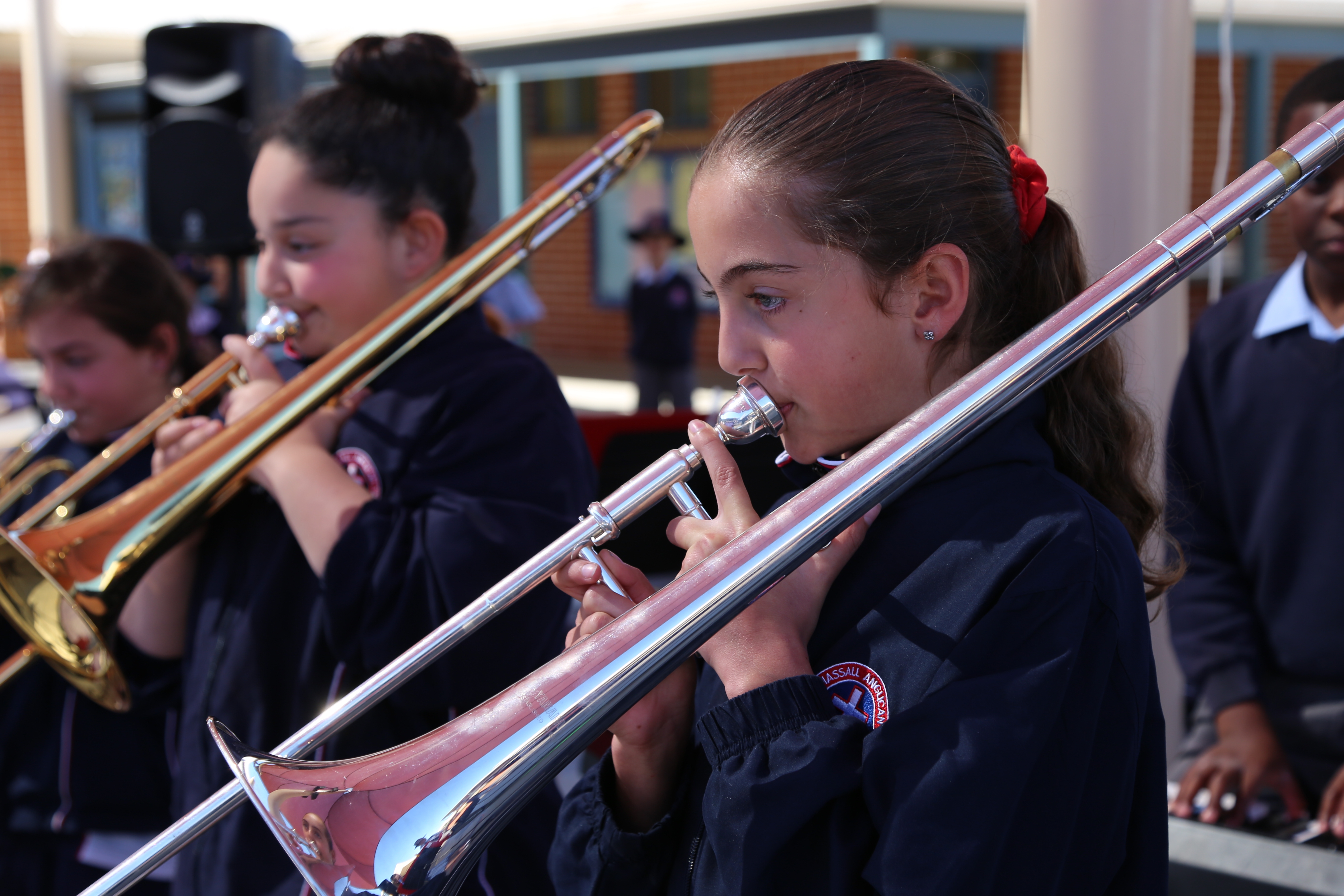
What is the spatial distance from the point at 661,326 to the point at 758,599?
7527 millimetres

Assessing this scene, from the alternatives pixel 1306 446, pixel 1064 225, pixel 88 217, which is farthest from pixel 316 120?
pixel 88 217

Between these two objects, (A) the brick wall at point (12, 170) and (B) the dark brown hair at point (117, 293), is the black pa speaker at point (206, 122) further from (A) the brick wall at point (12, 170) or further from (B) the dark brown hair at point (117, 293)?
(A) the brick wall at point (12, 170)

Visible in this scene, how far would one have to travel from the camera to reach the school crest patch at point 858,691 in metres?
0.99

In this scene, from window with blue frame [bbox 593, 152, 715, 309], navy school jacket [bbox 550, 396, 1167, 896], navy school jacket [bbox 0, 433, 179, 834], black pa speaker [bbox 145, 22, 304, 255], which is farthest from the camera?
window with blue frame [bbox 593, 152, 715, 309]

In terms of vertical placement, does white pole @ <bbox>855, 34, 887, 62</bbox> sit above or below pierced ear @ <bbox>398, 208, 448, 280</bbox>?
above

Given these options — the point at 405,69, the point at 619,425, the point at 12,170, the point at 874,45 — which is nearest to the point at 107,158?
the point at 12,170

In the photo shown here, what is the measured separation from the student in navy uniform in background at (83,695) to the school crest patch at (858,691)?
126 centimetres

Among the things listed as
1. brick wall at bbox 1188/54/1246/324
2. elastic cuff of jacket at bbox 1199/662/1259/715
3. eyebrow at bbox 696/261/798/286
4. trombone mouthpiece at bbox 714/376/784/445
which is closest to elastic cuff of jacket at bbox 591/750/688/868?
trombone mouthpiece at bbox 714/376/784/445

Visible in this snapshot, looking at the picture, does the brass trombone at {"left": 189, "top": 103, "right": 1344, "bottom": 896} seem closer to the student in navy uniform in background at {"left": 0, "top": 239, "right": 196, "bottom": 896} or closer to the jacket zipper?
the jacket zipper

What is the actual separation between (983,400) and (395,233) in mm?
1136

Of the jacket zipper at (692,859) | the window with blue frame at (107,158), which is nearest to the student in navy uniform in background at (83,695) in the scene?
the jacket zipper at (692,859)

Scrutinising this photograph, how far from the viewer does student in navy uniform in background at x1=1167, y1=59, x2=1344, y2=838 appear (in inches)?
76.8

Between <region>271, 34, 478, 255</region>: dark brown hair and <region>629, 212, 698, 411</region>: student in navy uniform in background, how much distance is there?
21.5 ft

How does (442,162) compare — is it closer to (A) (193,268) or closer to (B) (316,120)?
(B) (316,120)
